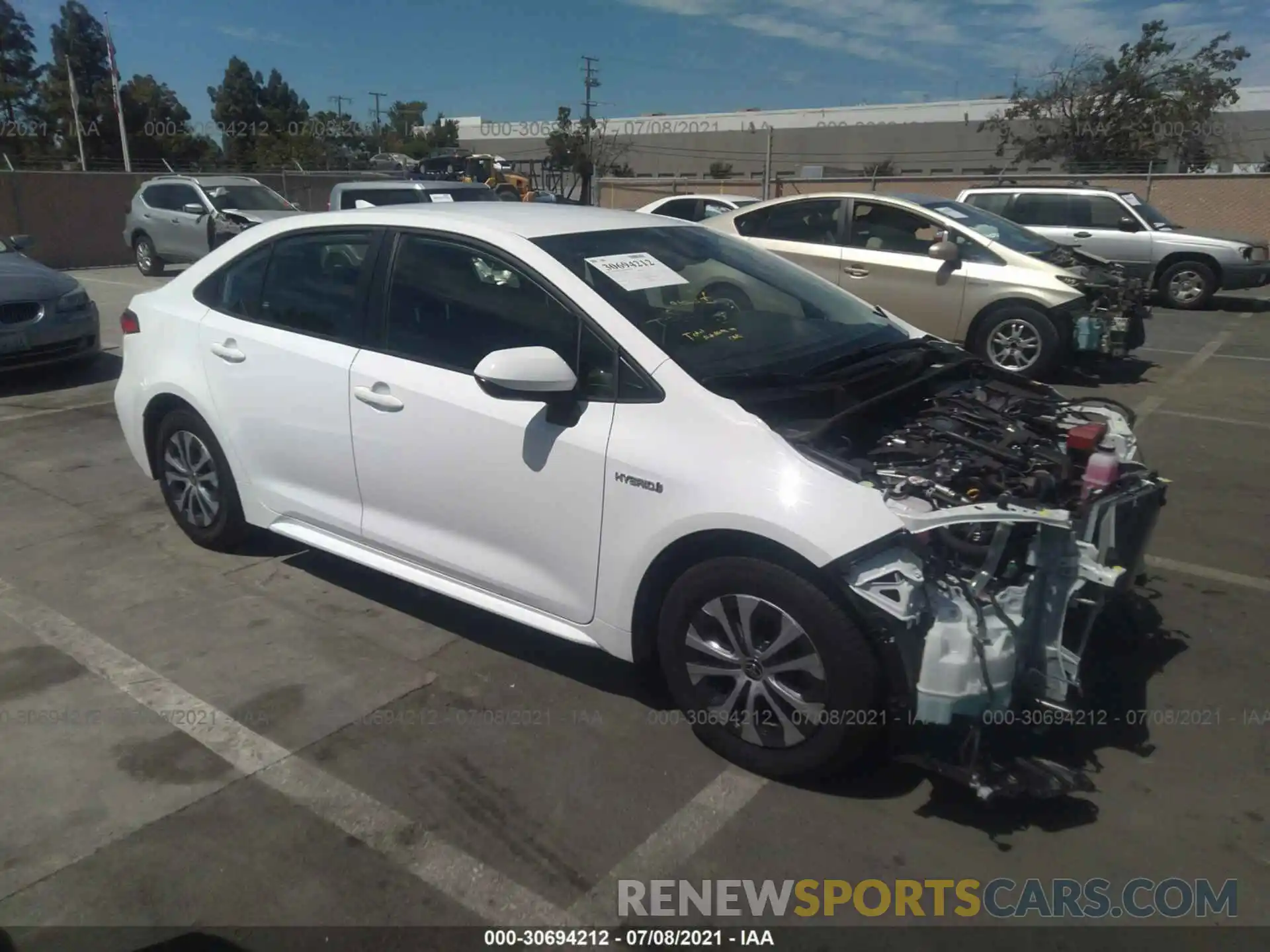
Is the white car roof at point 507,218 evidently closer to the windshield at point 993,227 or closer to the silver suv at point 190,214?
the windshield at point 993,227

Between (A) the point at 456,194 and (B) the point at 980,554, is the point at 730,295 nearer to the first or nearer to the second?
(B) the point at 980,554

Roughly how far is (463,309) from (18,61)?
213ft

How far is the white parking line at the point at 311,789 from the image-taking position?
102 inches

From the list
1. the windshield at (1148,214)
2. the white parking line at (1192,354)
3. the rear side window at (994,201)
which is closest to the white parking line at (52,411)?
the white parking line at (1192,354)

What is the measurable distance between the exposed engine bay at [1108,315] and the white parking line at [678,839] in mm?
7090

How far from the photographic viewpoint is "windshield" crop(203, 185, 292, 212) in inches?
607

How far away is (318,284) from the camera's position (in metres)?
4.09

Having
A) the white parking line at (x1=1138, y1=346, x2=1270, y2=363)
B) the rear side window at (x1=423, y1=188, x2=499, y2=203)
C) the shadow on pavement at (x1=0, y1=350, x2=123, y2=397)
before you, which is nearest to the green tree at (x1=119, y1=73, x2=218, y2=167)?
the rear side window at (x1=423, y1=188, x2=499, y2=203)

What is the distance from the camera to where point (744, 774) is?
310cm

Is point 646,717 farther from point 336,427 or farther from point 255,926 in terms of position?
point 336,427

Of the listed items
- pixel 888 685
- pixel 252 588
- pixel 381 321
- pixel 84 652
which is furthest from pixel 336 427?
pixel 888 685

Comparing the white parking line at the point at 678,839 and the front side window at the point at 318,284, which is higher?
the front side window at the point at 318,284

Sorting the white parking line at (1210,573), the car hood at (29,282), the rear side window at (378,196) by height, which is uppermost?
the rear side window at (378,196)

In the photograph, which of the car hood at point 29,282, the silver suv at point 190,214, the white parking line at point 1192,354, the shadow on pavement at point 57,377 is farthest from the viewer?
the silver suv at point 190,214
